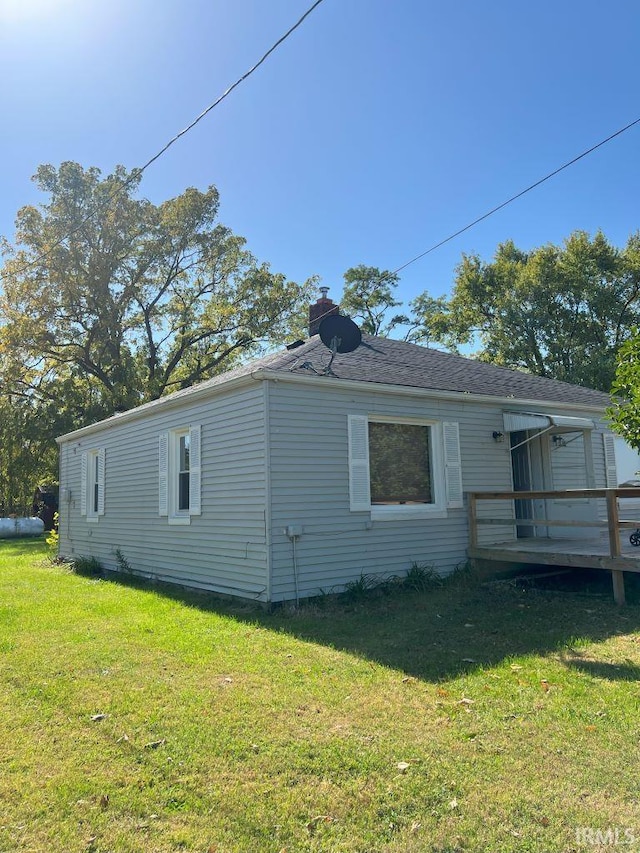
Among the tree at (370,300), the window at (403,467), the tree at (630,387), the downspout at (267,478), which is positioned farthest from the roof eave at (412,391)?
the tree at (370,300)

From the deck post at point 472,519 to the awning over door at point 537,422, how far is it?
1554mm

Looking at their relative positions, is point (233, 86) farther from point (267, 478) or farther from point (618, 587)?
point (618, 587)

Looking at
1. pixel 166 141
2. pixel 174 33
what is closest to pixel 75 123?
pixel 166 141

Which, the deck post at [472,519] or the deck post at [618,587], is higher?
the deck post at [472,519]

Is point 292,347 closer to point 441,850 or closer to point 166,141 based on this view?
point 166,141

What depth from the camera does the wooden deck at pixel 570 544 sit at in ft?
25.0

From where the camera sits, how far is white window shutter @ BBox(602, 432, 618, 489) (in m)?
12.0

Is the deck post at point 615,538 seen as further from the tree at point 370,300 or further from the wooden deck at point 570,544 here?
the tree at point 370,300

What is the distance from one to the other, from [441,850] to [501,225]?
8.79m

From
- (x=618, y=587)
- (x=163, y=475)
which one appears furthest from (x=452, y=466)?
(x=163, y=475)

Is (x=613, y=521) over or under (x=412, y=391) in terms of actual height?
under

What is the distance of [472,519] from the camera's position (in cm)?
987

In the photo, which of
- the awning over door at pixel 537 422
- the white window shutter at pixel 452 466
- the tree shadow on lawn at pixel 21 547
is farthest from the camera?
the tree shadow on lawn at pixel 21 547

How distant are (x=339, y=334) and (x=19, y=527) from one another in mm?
22144
